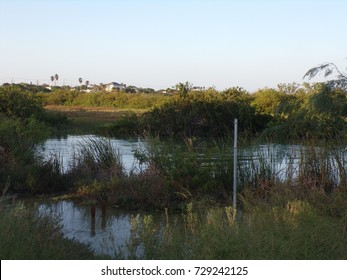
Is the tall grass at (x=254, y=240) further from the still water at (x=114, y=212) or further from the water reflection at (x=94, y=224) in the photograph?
the still water at (x=114, y=212)

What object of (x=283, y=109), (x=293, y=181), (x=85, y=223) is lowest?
(x=85, y=223)

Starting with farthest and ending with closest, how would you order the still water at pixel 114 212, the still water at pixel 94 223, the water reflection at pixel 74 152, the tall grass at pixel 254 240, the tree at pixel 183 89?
1. the tree at pixel 183 89
2. the water reflection at pixel 74 152
3. the still water at pixel 114 212
4. the still water at pixel 94 223
5. the tall grass at pixel 254 240

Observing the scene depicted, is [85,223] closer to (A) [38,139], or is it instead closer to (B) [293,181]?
(B) [293,181]

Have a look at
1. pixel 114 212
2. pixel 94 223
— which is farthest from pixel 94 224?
pixel 114 212

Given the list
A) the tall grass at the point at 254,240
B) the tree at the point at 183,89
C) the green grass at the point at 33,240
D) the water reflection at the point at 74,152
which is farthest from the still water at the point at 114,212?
the tree at the point at 183,89

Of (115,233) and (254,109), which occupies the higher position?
(254,109)

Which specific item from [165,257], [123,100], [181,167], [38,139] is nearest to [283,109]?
[181,167]

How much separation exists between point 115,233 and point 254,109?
24458mm

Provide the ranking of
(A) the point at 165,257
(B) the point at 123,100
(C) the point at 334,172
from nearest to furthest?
(A) the point at 165,257, (C) the point at 334,172, (B) the point at 123,100

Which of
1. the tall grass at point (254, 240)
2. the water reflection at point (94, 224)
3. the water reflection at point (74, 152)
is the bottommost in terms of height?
the water reflection at point (94, 224)

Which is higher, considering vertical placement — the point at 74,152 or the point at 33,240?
the point at 74,152

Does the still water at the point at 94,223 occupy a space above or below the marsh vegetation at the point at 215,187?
below

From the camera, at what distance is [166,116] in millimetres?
31766

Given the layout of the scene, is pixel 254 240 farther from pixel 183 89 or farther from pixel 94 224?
pixel 183 89
